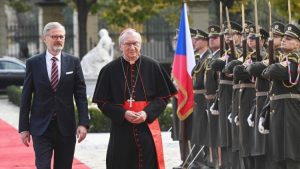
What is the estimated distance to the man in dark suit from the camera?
28.9 ft

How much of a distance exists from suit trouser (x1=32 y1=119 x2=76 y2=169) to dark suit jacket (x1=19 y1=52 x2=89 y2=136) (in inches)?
2.3

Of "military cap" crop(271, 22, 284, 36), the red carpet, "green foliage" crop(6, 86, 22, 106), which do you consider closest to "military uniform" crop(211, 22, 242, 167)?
"military cap" crop(271, 22, 284, 36)

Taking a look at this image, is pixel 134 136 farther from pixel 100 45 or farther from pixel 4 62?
pixel 4 62

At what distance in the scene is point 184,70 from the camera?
1243 cm

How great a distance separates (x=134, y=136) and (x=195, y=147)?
4.60 m

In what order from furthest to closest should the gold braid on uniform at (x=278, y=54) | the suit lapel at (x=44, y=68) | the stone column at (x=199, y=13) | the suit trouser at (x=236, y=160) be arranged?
the stone column at (x=199, y=13), the suit trouser at (x=236, y=160), the gold braid on uniform at (x=278, y=54), the suit lapel at (x=44, y=68)

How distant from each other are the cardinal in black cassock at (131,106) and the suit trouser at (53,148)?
665 mm

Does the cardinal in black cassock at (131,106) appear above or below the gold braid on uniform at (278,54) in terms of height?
below

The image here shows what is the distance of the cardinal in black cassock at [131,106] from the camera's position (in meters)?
8.23

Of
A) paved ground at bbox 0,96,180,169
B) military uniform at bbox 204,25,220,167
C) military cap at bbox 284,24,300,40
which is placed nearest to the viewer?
military cap at bbox 284,24,300,40

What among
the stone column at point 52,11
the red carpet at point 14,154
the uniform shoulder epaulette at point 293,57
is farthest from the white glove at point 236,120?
the stone column at point 52,11

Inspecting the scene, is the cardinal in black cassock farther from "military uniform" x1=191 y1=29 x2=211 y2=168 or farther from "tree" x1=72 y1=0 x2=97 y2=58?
"tree" x1=72 y1=0 x2=97 y2=58

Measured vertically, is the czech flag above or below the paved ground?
above

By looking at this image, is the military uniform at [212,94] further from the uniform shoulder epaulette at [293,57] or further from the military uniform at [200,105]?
the uniform shoulder epaulette at [293,57]
